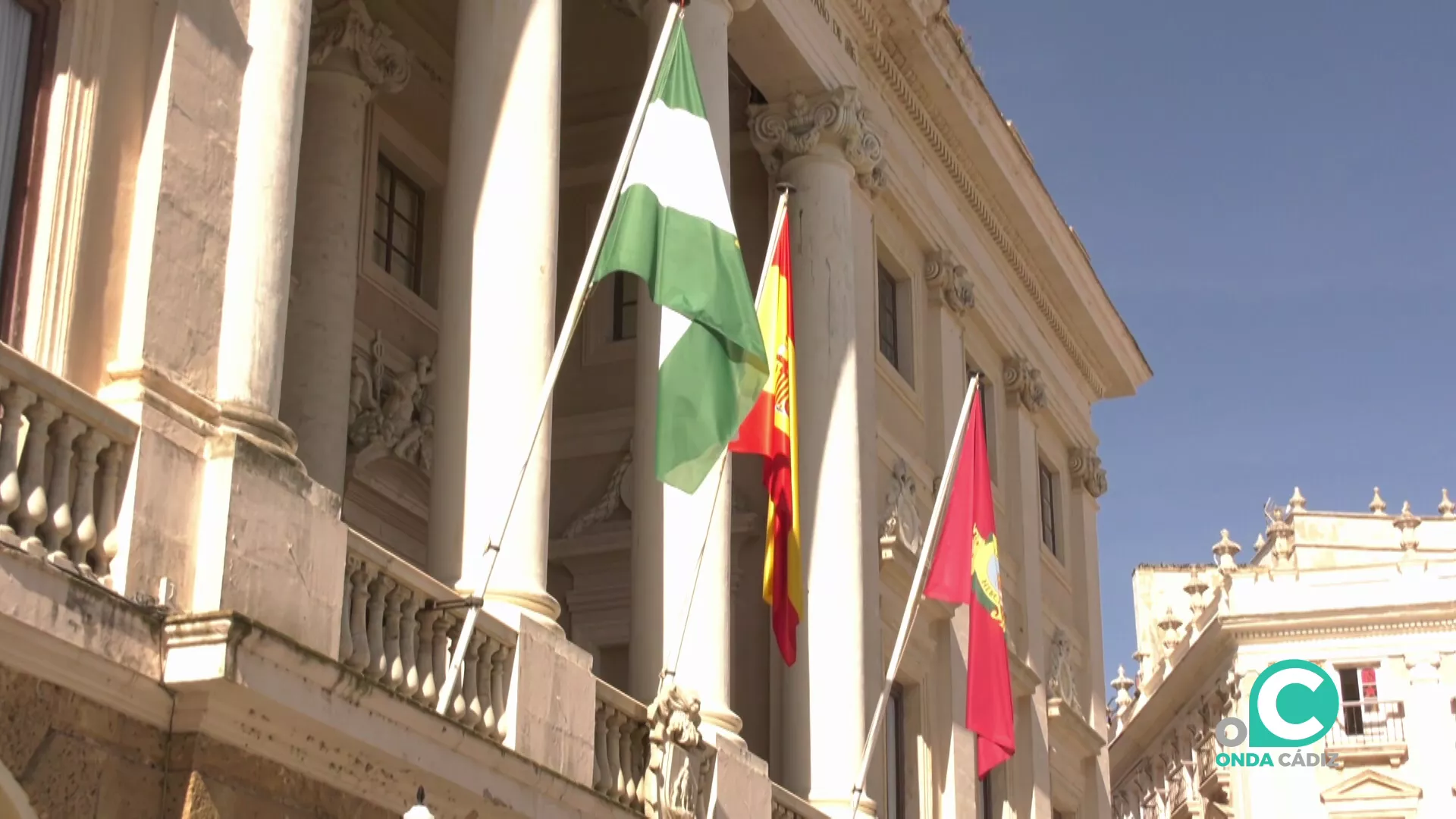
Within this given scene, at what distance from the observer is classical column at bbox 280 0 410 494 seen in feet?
57.9

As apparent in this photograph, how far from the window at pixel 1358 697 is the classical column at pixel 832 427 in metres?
32.6

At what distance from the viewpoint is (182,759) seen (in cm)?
1082

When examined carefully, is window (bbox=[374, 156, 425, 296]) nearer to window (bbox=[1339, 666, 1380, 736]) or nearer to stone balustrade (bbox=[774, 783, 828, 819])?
stone balustrade (bbox=[774, 783, 828, 819])

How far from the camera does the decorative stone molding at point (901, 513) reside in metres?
23.1

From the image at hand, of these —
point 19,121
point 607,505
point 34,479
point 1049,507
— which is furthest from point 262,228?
point 1049,507

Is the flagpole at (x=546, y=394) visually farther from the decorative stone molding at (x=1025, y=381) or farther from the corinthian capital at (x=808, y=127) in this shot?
the decorative stone molding at (x=1025, y=381)

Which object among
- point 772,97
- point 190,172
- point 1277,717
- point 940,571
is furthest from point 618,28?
point 1277,717

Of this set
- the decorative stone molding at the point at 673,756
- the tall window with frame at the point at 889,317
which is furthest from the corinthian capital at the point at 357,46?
the tall window with frame at the point at 889,317

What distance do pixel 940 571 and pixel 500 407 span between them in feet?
21.7

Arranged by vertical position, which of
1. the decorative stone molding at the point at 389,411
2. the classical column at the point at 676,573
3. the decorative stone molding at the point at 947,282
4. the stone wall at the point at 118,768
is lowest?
the stone wall at the point at 118,768

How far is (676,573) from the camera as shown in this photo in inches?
666

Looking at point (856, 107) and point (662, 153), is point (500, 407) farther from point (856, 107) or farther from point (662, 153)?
point (856, 107)

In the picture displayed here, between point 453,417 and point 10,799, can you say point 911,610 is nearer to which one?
point 453,417

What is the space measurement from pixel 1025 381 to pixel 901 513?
5960 mm
